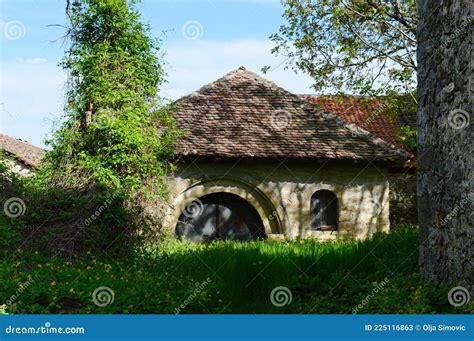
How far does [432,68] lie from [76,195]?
797cm

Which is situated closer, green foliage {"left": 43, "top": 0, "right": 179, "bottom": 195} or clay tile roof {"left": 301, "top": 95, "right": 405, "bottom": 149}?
green foliage {"left": 43, "top": 0, "right": 179, "bottom": 195}

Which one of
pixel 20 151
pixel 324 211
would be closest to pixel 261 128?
pixel 324 211

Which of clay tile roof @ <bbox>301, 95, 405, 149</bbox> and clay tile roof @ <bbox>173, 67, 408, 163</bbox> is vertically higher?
clay tile roof @ <bbox>301, 95, 405, 149</bbox>

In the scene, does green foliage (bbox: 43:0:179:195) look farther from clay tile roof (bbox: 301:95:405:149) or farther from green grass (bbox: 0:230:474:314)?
clay tile roof (bbox: 301:95:405:149)

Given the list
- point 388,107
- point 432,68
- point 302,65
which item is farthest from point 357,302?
point 388,107

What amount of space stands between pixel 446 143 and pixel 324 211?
10942mm

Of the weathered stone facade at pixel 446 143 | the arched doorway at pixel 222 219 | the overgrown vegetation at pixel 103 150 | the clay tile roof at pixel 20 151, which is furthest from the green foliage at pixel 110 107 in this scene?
the clay tile roof at pixel 20 151

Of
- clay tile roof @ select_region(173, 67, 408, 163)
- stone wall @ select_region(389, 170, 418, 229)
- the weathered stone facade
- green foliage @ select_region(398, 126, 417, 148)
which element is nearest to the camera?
the weathered stone facade

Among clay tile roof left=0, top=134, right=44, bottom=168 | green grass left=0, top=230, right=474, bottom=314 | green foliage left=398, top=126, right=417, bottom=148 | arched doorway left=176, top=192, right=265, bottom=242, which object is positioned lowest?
green grass left=0, top=230, right=474, bottom=314

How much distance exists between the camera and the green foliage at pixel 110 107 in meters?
13.7

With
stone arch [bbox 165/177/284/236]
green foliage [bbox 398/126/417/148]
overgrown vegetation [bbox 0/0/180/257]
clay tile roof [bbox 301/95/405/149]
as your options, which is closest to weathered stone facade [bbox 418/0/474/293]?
overgrown vegetation [bbox 0/0/180/257]

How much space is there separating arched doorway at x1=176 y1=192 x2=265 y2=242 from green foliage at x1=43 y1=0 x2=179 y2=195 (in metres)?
3.85

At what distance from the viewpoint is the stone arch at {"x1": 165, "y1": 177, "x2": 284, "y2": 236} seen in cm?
1783

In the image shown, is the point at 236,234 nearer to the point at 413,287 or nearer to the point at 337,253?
the point at 337,253
